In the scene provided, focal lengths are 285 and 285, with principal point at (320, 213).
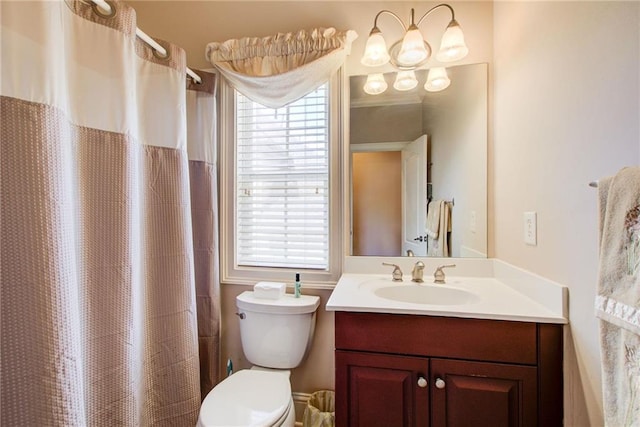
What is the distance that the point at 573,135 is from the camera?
2.84 feet

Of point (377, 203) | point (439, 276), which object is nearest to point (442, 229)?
point (439, 276)

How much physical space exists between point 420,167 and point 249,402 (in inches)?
52.8

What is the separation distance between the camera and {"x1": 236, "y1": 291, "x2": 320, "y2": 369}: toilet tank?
4.67 feet

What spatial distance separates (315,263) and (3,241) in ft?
3.96

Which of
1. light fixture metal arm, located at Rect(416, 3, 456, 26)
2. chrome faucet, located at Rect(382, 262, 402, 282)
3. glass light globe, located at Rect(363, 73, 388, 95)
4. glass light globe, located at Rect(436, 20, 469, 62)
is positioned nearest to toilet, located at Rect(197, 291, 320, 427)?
chrome faucet, located at Rect(382, 262, 402, 282)

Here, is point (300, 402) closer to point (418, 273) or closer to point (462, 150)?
point (418, 273)

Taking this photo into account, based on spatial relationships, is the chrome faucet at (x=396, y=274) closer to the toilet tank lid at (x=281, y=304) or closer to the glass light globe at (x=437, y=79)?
the toilet tank lid at (x=281, y=304)

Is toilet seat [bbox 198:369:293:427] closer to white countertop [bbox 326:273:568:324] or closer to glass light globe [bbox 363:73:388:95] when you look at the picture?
white countertop [bbox 326:273:568:324]

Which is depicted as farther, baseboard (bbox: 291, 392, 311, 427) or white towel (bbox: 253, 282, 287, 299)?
baseboard (bbox: 291, 392, 311, 427)

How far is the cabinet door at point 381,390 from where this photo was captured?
3.31 ft

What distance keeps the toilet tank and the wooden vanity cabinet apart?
408mm

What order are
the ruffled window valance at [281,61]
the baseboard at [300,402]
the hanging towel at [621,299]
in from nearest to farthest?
the hanging towel at [621,299] < the ruffled window valance at [281,61] < the baseboard at [300,402]

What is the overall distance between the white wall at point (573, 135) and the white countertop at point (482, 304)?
69mm

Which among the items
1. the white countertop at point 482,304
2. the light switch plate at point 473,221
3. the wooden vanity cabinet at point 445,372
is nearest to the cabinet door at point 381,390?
the wooden vanity cabinet at point 445,372
